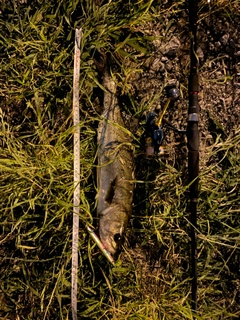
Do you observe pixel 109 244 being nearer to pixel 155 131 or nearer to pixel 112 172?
pixel 112 172

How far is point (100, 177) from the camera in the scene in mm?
2680

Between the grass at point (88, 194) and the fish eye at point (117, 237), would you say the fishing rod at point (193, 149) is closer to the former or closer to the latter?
the grass at point (88, 194)

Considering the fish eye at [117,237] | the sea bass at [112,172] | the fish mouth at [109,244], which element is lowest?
the fish mouth at [109,244]

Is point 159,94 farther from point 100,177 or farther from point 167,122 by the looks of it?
point 100,177

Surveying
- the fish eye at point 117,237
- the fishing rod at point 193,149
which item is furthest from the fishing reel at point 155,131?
the fish eye at point 117,237

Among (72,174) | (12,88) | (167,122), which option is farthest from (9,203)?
(167,122)

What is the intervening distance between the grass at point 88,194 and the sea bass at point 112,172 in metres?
0.08

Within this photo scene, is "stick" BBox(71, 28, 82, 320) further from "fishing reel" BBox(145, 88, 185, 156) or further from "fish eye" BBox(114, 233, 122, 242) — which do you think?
"fishing reel" BBox(145, 88, 185, 156)

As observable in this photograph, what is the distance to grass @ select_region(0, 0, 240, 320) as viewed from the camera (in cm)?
271

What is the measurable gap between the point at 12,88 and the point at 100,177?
0.78 meters

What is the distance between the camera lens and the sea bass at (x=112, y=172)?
2645 millimetres

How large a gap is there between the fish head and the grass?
0.36 ft

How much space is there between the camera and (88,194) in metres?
2.76

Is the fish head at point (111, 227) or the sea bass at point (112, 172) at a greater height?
the sea bass at point (112, 172)
